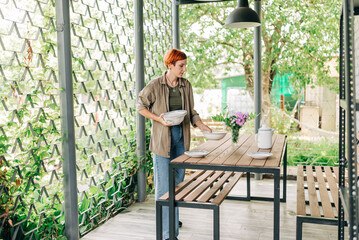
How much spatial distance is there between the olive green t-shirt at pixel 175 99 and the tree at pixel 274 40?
9.56ft

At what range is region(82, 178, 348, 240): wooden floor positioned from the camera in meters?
3.35

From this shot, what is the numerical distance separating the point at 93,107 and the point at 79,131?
0.39m

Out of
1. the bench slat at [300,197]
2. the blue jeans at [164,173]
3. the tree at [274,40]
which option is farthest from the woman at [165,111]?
the tree at [274,40]

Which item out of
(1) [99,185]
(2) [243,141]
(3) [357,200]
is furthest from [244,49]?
(3) [357,200]

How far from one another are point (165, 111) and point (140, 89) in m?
1.10

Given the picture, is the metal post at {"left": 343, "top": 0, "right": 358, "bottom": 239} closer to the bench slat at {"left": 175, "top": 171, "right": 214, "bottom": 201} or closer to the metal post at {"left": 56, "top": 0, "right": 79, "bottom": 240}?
the bench slat at {"left": 175, "top": 171, "right": 214, "bottom": 201}

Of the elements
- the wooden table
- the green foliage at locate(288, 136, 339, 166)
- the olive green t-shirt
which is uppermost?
the olive green t-shirt

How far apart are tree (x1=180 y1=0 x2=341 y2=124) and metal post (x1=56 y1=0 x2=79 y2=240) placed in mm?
3240

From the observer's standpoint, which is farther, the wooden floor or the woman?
the wooden floor

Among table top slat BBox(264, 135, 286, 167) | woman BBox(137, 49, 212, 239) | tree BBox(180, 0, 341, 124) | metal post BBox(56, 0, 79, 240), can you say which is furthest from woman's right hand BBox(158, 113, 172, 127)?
tree BBox(180, 0, 341, 124)

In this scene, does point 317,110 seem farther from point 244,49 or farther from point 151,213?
point 151,213

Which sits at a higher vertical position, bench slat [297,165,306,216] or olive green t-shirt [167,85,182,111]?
olive green t-shirt [167,85,182,111]

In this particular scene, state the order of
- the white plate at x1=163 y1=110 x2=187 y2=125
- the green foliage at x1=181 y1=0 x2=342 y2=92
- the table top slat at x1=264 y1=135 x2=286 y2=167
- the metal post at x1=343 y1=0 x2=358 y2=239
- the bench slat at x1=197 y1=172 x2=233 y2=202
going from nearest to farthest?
the metal post at x1=343 y1=0 x2=358 y2=239 < the table top slat at x1=264 y1=135 x2=286 y2=167 < the bench slat at x1=197 y1=172 x2=233 y2=202 < the white plate at x1=163 y1=110 x2=187 y2=125 < the green foliage at x1=181 y1=0 x2=342 y2=92

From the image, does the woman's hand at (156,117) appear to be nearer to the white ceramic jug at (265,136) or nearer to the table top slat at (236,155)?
the table top slat at (236,155)
